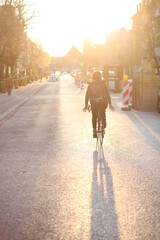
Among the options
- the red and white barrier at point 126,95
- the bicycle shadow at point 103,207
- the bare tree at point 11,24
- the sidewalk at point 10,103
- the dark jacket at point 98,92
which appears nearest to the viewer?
the bicycle shadow at point 103,207

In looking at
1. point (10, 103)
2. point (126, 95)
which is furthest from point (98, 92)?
point (10, 103)

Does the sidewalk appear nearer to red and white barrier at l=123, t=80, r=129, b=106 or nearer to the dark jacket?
red and white barrier at l=123, t=80, r=129, b=106

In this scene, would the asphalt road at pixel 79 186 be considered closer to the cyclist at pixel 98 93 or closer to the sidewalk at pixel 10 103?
the cyclist at pixel 98 93

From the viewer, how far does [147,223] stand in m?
4.97

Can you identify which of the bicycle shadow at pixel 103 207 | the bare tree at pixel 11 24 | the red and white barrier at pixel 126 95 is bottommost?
the bicycle shadow at pixel 103 207

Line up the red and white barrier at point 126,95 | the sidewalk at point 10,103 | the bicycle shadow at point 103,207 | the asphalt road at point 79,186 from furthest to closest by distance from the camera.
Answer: the red and white barrier at point 126,95 → the sidewalk at point 10,103 → the asphalt road at point 79,186 → the bicycle shadow at point 103,207

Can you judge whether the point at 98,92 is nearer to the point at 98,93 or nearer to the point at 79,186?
the point at 98,93

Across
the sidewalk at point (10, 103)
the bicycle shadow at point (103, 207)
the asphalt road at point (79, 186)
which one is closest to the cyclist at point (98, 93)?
the asphalt road at point (79, 186)

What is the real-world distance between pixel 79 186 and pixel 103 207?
117 centimetres

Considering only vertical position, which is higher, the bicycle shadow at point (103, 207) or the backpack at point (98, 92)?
the backpack at point (98, 92)

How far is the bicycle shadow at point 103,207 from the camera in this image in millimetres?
4676

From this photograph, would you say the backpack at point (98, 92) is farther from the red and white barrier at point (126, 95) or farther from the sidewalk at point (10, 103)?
the red and white barrier at point (126, 95)

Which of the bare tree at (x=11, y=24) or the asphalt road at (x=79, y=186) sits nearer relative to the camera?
the asphalt road at (x=79, y=186)

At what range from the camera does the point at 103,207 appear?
562 cm
